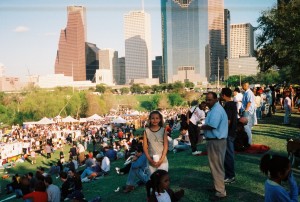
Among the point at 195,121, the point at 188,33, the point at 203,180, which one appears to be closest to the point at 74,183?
the point at 195,121

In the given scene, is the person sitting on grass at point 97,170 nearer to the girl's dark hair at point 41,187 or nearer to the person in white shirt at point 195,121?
the person in white shirt at point 195,121

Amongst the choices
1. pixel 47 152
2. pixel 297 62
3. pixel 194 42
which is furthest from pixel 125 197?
pixel 194 42

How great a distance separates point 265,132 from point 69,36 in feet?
628

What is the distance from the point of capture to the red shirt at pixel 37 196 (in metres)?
7.36

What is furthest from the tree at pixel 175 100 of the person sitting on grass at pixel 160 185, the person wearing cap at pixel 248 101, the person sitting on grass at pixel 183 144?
the person sitting on grass at pixel 160 185

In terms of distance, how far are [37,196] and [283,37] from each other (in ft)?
57.8

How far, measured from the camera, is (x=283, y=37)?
19.9m

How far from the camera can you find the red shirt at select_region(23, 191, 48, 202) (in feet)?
24.1

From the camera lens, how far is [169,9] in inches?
7751

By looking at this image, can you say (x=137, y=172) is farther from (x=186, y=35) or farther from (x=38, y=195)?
(x=186, y=35)

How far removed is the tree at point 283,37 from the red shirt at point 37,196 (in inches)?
544

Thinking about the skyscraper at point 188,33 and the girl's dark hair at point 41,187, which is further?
the skyscraper at point 188,33

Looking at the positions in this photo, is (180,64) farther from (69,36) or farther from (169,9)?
(69,36)

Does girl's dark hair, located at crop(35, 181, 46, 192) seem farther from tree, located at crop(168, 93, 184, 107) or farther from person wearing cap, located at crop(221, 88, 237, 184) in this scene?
tree, located at crop(168, 93, 184, 107)
